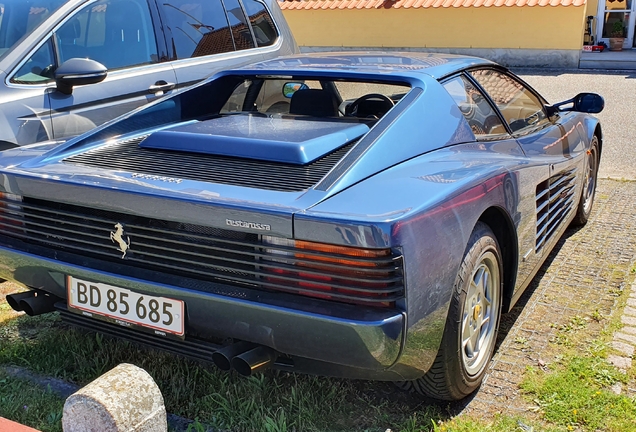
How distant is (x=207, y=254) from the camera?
2447 mm

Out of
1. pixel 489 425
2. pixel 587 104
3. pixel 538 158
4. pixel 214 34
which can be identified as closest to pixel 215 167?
pixel 489 425

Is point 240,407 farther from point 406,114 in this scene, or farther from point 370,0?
point 370,0

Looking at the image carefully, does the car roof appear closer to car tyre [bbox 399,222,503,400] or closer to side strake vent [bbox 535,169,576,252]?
side strake vent [bbox 535,169,576,252]

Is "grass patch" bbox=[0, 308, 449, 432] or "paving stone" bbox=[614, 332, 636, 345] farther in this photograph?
"paving stone" bbox=[614, 332, 636, 345]

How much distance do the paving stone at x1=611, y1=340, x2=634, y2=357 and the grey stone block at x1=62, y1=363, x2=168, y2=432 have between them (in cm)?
222

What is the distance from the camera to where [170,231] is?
2.49 m

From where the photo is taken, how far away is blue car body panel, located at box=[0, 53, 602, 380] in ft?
7.33

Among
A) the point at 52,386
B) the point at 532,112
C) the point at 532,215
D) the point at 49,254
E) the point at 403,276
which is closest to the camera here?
the point at 403,276

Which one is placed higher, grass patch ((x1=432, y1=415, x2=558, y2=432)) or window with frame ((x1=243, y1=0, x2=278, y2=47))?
window with frame ((x1=243, y1=0, x2=278, y2=47))

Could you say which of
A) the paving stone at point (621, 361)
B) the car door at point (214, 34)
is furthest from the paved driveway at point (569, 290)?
the car door at point (214, 34)

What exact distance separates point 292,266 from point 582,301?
7.40 ft

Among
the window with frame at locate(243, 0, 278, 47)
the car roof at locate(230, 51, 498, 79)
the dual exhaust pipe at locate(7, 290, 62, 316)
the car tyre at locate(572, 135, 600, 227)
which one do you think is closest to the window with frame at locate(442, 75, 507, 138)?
the car roof at locate(230, 51, 498, 79)

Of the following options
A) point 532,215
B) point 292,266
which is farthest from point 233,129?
point 532,215

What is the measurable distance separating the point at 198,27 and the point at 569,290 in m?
3.33
